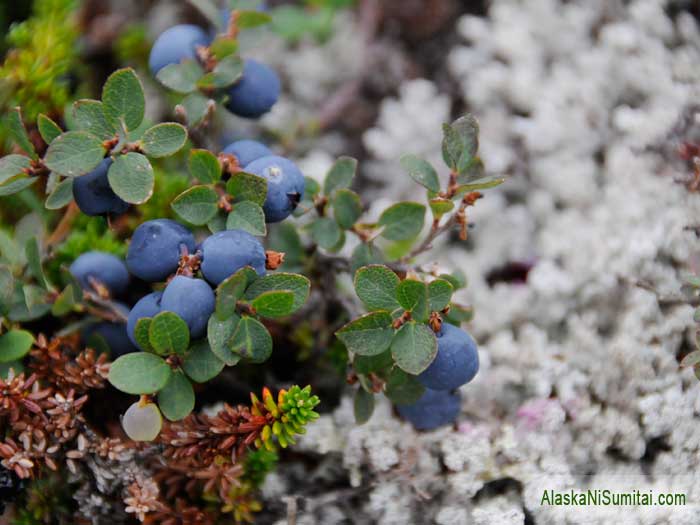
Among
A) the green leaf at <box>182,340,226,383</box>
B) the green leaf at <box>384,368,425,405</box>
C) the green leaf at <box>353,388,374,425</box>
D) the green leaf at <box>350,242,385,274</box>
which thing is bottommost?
the green leaf at <box>353,388,374,425</box>

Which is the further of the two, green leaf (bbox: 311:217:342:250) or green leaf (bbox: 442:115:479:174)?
green leaf (bbox: 311:217:342:250)

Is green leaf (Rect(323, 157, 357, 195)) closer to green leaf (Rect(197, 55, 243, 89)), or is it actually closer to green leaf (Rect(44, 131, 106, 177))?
green leaf (Rect(197, 55, 243, 89))

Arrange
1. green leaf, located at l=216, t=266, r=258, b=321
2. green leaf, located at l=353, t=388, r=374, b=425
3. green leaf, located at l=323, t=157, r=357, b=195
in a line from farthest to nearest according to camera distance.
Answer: green leaf, located at l=323, t=157, r=357, b=195
green leaf, located at l=353, t=388, r=374, b=425
green leaf, located at l=216, t=266, r=258, b=321

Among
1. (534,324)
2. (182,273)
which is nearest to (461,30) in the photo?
(534,324)

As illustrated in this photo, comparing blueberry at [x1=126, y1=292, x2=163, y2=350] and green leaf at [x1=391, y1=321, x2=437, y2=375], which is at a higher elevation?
green leaf at [x1=391, y1=321, x2=437, y2=375]

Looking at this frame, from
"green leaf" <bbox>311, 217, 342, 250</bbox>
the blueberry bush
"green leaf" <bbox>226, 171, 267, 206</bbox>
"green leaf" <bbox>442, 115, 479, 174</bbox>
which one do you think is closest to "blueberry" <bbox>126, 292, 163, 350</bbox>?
the blueberry bush

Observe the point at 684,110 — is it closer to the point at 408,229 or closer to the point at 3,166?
the point at 408,229
